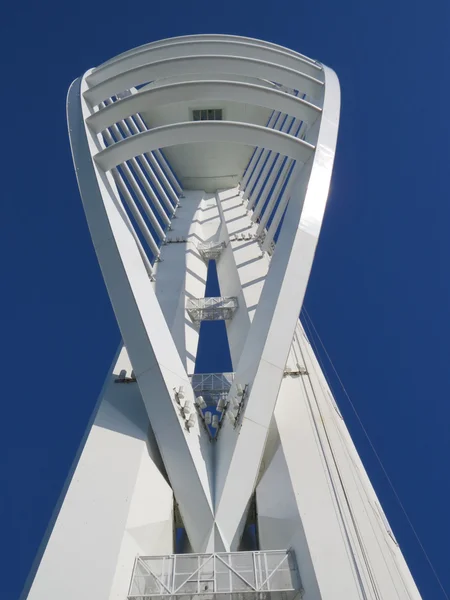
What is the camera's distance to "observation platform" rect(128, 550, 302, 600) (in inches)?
245

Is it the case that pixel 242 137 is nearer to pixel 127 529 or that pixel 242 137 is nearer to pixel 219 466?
pixel 219 466

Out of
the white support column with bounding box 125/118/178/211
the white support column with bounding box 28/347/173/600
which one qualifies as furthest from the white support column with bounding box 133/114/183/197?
the white support column with bounding box 28/347/173/600

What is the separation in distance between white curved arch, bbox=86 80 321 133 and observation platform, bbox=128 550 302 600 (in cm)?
823

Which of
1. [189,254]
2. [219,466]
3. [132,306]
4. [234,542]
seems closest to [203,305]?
[189,254]

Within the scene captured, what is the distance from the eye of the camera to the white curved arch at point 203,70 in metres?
11.4

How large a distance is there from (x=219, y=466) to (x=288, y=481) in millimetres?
1098

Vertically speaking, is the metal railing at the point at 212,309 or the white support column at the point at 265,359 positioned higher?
the metal railing at the point at 212,309

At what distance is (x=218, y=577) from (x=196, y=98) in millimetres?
8747

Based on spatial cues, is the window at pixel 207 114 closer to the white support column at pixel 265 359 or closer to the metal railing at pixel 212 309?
the metal railing at pixel 212 309

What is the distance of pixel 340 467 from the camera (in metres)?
7.75

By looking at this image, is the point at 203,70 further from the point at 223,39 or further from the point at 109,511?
the point at 109,511

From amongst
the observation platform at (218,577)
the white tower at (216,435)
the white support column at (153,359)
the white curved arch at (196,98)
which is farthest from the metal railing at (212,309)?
the observation platform at (218,577)

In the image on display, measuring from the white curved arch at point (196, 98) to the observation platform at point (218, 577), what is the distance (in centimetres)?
823

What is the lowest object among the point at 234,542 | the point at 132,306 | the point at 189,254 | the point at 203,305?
the point at 234,542
